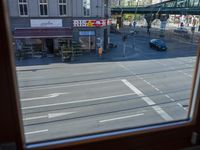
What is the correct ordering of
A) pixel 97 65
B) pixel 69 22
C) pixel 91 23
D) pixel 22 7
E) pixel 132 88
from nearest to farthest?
pixel 132 88
pixel 22 7
pixel 97 65
pixel 69 22
pixel 91 23

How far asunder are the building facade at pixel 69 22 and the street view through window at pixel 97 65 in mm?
25

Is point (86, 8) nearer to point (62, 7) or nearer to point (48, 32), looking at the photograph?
point (62, 7)

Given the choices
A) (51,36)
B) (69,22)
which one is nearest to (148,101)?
(51,36)

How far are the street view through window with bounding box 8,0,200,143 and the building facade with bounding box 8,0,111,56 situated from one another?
0.08ft

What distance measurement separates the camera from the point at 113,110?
8.52 feet

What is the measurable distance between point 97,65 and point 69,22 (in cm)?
210

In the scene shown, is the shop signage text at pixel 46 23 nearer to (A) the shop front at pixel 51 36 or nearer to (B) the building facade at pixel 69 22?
(B) the building facade at pixel 69 22

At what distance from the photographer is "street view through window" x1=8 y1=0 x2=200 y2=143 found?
3.79ft

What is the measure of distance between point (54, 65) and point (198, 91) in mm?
3727

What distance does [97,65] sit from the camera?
528cm

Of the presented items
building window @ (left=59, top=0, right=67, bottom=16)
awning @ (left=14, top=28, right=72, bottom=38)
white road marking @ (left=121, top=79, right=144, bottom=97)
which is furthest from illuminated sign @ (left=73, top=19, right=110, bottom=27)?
white road marking @ (left=121, top=79, right=144, bottom=97)

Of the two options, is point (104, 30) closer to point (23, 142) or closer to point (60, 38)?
point (60, 38)

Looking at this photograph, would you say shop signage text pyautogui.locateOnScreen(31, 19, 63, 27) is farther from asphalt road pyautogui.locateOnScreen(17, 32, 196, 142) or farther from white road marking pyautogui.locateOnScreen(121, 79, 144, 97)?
white road marking pyautogui.locateOnScreen(121, 79, 144, 97)

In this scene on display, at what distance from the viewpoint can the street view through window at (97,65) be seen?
1155 millimetres
